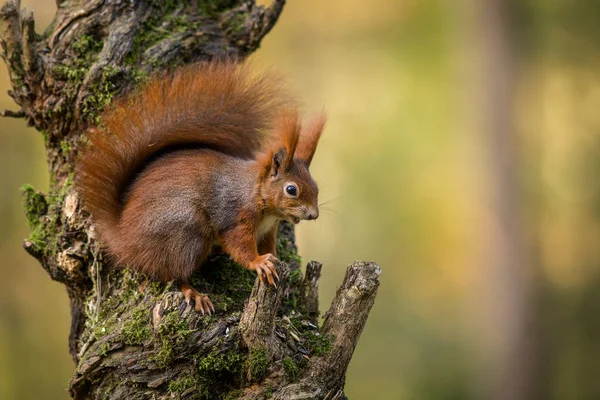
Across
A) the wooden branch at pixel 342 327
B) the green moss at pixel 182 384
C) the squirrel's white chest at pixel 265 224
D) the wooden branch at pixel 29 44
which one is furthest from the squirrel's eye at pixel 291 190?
the wooden branch at pixel 29 44

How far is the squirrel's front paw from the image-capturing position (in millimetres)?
2096

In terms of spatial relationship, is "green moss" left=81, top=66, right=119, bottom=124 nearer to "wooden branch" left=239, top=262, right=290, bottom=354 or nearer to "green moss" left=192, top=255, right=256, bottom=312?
"green moss" left=192, top=255, right=256, bottom=312

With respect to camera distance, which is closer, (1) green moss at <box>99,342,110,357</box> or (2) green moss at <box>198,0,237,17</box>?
(1) green moss at <box>99,342,110,357</box>

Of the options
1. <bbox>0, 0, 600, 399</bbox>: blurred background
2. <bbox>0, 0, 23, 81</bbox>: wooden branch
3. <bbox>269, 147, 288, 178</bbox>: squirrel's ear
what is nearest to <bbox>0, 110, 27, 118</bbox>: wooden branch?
<bbox>0, 0, 23, 81</bbox>: wooden branch

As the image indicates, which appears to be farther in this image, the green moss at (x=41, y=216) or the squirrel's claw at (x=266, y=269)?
the green moss at (x=41, y=216)

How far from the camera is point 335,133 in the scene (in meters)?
8.59

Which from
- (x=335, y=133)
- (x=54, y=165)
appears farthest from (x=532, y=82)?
(x=54, y=165)

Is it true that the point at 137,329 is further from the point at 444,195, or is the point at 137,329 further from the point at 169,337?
the point at 444,195

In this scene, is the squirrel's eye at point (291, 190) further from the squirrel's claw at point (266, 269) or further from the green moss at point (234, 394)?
the green moss at point (234, 394)

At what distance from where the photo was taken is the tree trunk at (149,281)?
6.61ft

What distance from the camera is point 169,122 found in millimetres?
2346

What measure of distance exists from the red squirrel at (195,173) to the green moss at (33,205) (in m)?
0.27

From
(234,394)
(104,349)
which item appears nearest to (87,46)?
(104,349)

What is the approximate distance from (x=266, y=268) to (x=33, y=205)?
3.03 ft
